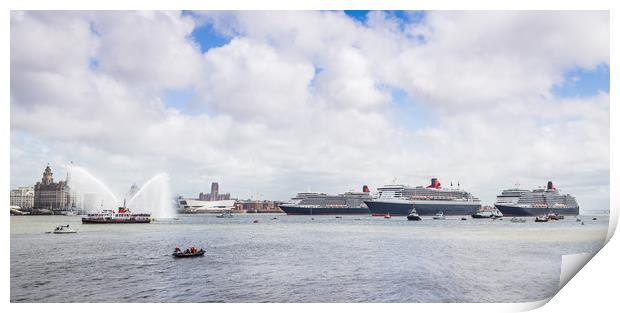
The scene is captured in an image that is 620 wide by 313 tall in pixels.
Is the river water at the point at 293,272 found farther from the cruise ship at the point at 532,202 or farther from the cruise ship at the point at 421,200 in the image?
the cruise ship at the point at 532,202

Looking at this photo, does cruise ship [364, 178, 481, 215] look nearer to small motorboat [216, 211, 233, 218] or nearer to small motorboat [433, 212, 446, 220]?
small motorboat [433, 212, 446, 220]

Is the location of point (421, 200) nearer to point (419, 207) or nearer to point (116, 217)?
point (419, 207)

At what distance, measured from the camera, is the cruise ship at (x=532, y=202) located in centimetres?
6338

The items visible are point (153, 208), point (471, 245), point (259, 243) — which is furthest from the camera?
point (153, 208)

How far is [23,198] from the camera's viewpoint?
4238 centimetres

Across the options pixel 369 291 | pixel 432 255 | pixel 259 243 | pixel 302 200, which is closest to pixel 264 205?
pixel 302 200

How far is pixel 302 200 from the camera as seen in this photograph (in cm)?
7325

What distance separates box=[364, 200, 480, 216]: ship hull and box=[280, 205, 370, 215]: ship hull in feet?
14.4

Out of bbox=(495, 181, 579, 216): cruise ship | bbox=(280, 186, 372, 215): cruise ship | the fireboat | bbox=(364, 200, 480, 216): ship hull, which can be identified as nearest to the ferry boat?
the fireboat

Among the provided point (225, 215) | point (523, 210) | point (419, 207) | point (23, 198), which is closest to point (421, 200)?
point (419, 207)
